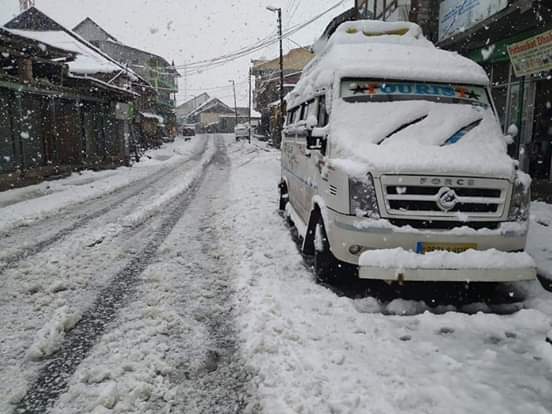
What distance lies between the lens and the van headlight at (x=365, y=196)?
13.5 ft

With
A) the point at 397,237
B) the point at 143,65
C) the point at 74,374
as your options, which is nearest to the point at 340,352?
the point at 397,237

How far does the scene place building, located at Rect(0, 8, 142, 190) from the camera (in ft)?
47.6

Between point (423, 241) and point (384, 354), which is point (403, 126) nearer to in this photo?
point (423, 241)

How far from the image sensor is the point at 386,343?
357 cm

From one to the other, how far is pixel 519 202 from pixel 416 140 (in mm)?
1245

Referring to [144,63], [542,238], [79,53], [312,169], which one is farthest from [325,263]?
[144,63]

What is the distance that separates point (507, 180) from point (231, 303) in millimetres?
3210

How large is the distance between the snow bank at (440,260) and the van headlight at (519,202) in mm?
473

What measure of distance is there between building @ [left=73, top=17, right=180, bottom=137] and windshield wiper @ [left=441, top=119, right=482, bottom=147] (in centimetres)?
4608

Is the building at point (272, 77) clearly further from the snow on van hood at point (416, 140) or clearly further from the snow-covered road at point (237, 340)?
the snow-covered road at point (237, 340)

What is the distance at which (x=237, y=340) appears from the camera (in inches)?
149

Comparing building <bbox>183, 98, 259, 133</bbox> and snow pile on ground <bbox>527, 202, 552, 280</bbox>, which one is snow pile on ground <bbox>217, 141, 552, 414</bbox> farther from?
building <bbox>183, 98, 259, 133</bbox>

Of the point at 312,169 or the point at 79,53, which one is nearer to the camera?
the point at 312,169

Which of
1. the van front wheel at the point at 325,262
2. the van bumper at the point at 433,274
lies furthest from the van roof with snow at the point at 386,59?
the van bumper at the point at 433,274
